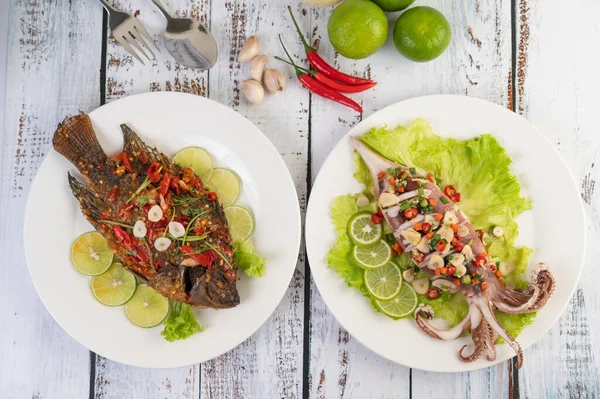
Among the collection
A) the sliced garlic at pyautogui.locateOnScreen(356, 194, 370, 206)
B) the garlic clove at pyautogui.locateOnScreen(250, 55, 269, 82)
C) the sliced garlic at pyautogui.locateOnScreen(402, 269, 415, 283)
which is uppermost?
the garlic clove at pyautogui.locateOnScreen(250, 55, 269, 82)

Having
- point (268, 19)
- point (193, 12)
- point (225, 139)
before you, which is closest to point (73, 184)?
point (225, 139)

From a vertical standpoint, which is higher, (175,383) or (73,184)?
(73,184)

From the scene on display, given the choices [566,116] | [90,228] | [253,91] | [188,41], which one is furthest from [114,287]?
[566,116]

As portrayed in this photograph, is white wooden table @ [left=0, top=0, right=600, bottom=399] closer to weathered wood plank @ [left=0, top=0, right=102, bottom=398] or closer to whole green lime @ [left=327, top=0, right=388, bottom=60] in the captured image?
weathered wood plank @ [left=0, top=0, right=102, bottom=398]

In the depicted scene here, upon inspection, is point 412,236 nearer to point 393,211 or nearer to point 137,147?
point 393,211

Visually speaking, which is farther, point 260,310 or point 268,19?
point 268,19

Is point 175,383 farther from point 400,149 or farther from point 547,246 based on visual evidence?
point 547,246

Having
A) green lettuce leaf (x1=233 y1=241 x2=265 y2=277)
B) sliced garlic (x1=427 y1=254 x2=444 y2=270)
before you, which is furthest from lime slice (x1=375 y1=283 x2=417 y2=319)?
green lettuce leaf (x1=233 y1=241 x2=265 y2=277)
